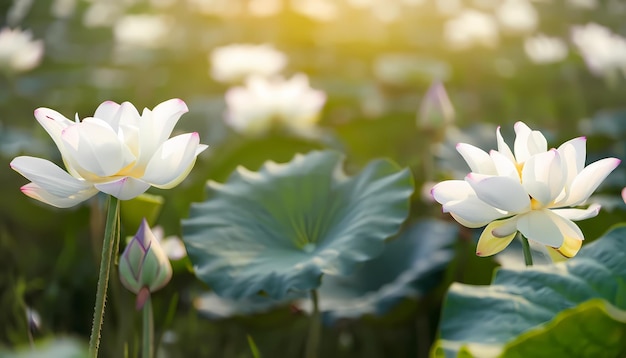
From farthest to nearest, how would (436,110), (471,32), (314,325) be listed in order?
1. (471,32)
2. (436,110)
3. (314,325)

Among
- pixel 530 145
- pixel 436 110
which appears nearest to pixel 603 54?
pixel 436 110

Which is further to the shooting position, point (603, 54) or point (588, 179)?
point (603, 54)

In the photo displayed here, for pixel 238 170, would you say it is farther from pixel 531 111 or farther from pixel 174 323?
pixel 531 111

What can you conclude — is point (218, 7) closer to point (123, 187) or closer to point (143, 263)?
point (143, 263)

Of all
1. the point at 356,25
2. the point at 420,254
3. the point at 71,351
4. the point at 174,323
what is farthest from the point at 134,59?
the point at 71,351

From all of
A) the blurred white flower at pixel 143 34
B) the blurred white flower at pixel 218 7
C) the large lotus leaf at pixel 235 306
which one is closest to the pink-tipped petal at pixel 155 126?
the large lotus leaf at pixel 235 306

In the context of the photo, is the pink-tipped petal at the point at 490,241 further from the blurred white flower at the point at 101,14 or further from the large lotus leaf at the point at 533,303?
the blurred white flower at the point at 101,14

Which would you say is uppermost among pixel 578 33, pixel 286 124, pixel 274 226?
pixel 274 226
